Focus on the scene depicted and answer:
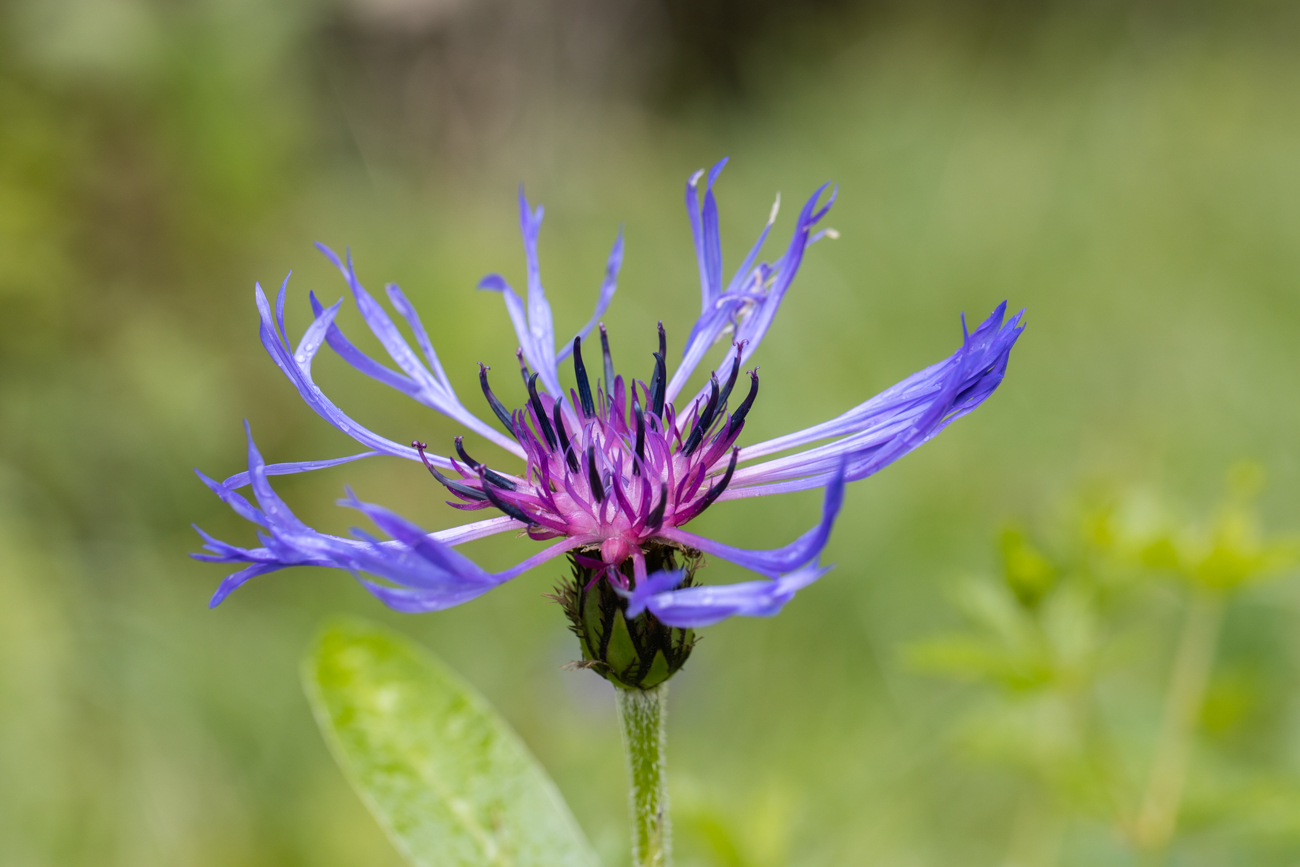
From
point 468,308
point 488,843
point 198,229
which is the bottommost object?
point 488,843

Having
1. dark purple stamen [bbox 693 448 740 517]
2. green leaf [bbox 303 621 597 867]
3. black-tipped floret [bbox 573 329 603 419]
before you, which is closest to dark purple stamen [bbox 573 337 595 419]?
black-tipped floret [bbox 573 329 603 419]

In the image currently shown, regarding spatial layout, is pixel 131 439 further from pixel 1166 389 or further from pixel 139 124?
pixel 1166 389

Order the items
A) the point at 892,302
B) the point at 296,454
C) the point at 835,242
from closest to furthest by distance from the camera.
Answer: the point at 296,454 → the point at 892,302 → the point at 835,242

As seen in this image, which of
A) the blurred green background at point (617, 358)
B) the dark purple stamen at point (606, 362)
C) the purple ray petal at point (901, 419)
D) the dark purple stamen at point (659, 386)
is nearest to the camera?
the purple ray petal at point (901, 419)

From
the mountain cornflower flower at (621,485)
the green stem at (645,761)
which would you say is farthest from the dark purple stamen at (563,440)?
the green stem at (645,761)

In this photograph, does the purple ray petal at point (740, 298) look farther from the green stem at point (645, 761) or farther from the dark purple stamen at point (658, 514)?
the green stem at point (645, 761)

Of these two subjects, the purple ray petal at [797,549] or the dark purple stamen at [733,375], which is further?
the dark purple stamen at [733,375]

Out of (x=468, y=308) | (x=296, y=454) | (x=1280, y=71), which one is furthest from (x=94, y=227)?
(x=1280, y=71)
